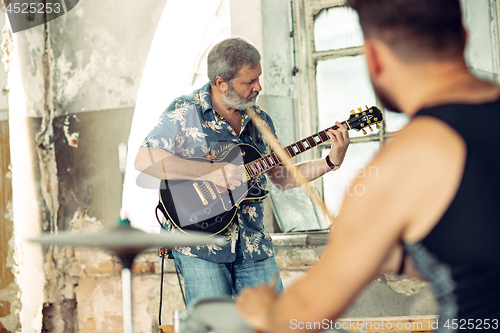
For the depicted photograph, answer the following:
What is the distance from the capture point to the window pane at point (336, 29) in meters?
3.24

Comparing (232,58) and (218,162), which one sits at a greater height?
(232,58)

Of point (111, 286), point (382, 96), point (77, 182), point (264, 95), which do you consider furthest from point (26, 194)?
point (382, 96)

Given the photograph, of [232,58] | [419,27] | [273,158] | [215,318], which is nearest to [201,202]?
[273,158]

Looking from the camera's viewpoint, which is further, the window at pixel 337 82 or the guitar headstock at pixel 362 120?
the window at pixel 337 82

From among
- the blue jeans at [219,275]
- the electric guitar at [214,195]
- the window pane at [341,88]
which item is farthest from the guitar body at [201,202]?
the window pane at [341,88]

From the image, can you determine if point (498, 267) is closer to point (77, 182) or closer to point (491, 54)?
point (491, 54)

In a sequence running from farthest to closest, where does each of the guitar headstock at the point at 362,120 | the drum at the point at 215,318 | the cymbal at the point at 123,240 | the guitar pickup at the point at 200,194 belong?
the guitar headstock at the point at 362,120, the guitar pickup at the point at 200,194, the cymbal at the point at 123,240, the drum at the point at 215,318

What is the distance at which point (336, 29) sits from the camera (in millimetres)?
3281

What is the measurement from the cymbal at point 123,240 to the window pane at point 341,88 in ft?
7.50

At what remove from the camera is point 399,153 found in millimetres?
722

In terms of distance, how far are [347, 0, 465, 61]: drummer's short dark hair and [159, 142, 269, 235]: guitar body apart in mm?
1465

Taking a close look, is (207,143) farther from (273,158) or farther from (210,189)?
(273,158)

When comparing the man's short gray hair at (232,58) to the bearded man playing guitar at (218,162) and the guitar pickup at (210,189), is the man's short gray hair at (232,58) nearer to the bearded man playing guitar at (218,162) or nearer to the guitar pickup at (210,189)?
the bearded man playing guitar at (218,162)

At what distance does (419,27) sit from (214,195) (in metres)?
1.53
